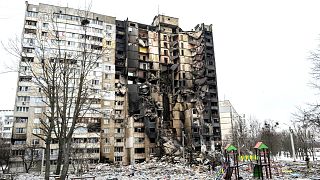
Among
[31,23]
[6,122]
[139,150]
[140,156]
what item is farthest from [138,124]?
[6,122]

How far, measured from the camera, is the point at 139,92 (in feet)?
193

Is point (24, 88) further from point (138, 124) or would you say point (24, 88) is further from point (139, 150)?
point (139, 150)

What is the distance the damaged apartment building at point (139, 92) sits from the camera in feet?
167

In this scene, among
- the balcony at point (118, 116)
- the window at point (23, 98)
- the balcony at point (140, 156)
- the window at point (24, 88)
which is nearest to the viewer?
the window at point (23, 98)

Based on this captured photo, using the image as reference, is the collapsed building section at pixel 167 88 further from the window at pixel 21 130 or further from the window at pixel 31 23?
the window at pixel 21 130

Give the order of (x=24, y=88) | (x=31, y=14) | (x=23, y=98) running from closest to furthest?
1. (x=23, y=98)
2. (x=24, y=88)
3. (x=31, y=14)

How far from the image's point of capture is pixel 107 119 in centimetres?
5456

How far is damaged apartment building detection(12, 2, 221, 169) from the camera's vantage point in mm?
50781

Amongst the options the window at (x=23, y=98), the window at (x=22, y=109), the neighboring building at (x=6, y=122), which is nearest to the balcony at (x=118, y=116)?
the window at (x=22, y=109)

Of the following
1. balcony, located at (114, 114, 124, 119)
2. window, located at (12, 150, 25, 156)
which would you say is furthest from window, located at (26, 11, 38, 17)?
window, located at (12, 150, 25, 156)

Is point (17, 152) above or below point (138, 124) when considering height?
below

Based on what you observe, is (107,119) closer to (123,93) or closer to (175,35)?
(123,93)

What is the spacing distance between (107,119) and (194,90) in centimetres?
2281

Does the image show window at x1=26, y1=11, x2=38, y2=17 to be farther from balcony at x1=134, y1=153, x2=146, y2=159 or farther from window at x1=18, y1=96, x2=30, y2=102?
balcony at x1=134, y1=153, x2=146, y2=159
